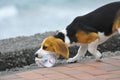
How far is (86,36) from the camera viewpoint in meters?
7.88

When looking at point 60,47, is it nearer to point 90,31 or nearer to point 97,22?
point 90,31

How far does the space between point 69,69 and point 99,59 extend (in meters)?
0.66

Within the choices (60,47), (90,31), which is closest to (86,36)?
(90,31)

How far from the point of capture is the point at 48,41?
26.3ft

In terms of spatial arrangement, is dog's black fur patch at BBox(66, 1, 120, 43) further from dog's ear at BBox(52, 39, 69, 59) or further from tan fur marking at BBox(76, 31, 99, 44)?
dog's ear at BBox(52, 39, 69, 59)

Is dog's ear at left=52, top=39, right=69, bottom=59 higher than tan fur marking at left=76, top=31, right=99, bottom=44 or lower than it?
lower

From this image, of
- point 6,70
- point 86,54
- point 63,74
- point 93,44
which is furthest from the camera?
point 86,54

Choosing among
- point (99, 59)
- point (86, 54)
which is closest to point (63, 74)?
point (99, 59)

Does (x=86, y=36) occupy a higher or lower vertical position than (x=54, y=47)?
higher

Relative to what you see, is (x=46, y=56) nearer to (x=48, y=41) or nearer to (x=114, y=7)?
(x=48, y=41)

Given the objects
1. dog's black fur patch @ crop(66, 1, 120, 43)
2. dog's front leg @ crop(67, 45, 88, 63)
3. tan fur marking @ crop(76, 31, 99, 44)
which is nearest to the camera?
dog's black fur patch @ crop(66, 1, 120, 43)

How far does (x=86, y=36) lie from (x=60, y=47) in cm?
45

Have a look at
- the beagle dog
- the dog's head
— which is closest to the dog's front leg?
the beagle dog

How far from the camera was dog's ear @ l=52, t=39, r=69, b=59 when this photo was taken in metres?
7.93
